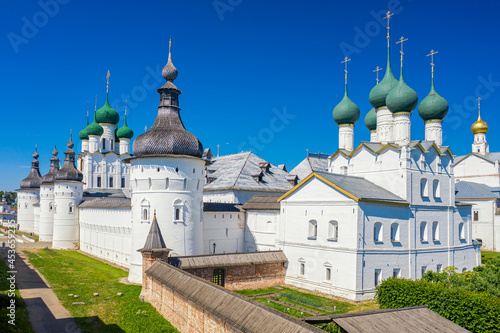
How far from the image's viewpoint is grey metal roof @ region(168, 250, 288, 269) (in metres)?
19.5

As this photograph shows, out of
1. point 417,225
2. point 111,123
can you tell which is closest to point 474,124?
point 417,225

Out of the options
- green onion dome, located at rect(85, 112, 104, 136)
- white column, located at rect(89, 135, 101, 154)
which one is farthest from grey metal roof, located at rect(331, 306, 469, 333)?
white column, located at rect(89, 135, 101, 154)

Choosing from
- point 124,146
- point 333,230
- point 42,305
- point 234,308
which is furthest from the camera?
point 124,146

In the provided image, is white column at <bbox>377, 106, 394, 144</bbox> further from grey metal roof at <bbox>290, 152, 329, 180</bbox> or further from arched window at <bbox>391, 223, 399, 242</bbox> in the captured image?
grey metal roof at <bbox>290, 152, 329, 180</bbox>

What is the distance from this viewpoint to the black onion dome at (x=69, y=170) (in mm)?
36750

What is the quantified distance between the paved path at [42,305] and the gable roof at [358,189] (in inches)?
515

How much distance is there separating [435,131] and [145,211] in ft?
60.8

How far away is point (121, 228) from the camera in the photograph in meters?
28.0

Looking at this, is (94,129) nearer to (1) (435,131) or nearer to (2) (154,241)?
(2) (154,241)

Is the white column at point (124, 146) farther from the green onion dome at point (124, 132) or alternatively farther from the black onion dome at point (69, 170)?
the black onion dome at point (69, 170)

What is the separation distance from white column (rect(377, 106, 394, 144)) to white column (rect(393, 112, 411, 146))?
131cm

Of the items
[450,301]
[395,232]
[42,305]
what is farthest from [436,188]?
[42,305]

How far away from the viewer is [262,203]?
27.3 meters

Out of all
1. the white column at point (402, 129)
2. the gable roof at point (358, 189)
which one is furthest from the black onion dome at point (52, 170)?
the white column at point (402, 129)
